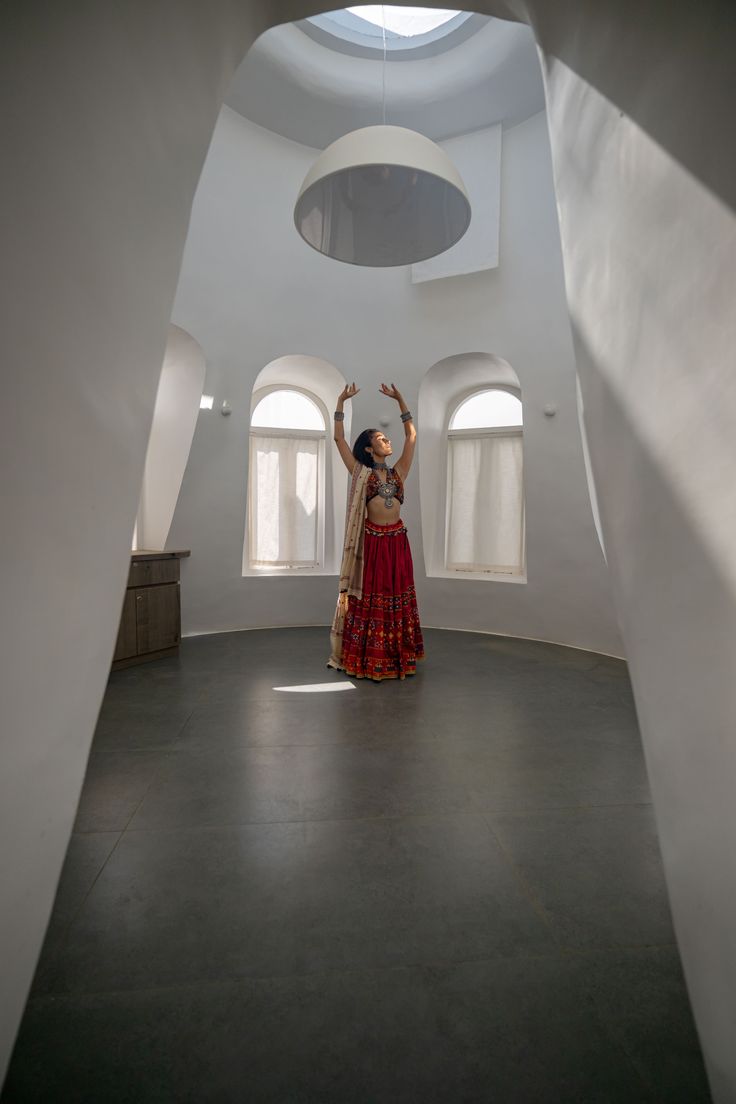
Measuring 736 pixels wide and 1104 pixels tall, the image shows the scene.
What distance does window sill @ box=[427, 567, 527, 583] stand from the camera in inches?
259

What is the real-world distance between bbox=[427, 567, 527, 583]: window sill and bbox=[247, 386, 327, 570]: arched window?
1484mm

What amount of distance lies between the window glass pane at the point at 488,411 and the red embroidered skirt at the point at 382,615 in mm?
2887

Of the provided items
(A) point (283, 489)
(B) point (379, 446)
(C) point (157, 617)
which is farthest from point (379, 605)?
(A) point (283, 489)

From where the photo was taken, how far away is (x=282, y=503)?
7285 mm

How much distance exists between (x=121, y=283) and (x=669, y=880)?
1.45 m

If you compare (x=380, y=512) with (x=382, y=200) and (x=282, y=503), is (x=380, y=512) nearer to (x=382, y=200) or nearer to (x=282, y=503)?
(x=382, y=200)

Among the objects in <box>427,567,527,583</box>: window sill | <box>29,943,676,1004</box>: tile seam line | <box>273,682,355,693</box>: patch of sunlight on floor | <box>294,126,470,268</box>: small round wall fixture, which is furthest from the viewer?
<box>427,567,527,583</box>: window sill

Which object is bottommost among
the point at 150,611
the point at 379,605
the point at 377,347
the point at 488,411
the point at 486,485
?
the point at 150,611

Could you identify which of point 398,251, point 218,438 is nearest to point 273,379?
point 218,438

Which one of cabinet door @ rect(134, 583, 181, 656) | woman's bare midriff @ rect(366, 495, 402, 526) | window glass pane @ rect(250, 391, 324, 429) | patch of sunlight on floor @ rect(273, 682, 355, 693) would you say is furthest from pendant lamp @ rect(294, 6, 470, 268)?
window glass pane @ rect(250, 391, 324, 429)

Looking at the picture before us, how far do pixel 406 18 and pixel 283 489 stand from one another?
4.74 meters

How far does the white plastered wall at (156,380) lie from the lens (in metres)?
0.82

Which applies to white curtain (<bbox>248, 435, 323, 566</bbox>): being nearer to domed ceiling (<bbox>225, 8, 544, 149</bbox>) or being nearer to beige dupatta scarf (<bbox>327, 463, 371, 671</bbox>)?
beige dupatta scarf (<bbox>327, 463, 371, 671</bbox>)

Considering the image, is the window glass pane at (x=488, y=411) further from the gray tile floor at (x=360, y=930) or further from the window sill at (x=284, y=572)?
the gray tile floor at (x=360, y=930)
